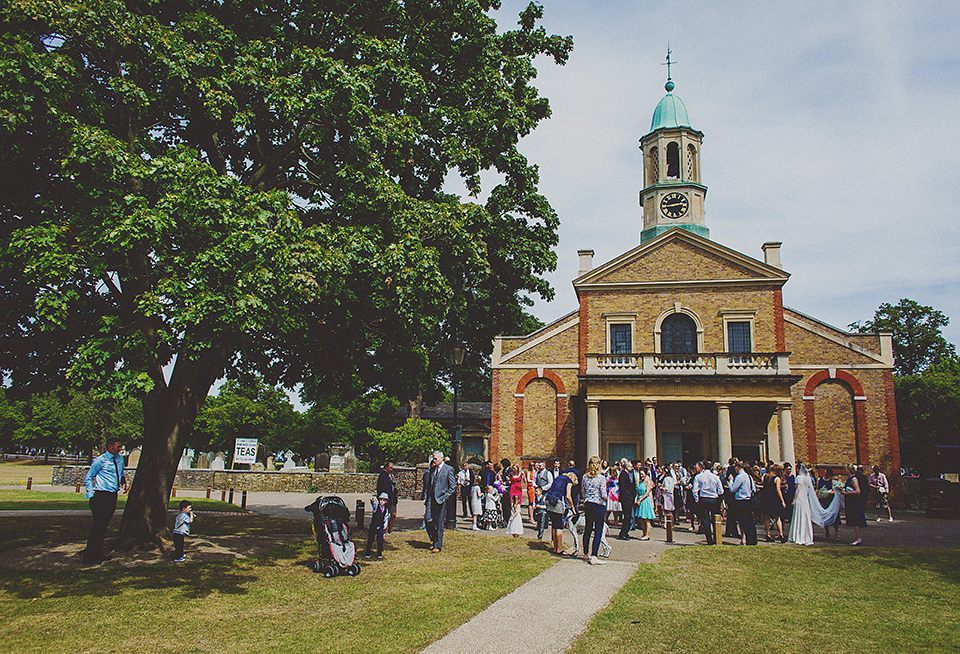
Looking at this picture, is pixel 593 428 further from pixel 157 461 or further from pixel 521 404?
pixel 157 461

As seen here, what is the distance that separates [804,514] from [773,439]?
48.6ft

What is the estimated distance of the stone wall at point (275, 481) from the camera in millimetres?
28641

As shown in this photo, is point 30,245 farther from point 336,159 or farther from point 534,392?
point 534,392

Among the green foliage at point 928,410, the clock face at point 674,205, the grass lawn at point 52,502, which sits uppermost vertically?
the clock face at point 674,205

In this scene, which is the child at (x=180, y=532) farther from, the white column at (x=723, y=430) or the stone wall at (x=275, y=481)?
the white column at (x=723, y=430)

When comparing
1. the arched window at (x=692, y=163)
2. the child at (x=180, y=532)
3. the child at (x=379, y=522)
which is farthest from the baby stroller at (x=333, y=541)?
the arched window at (x=692, y=163)

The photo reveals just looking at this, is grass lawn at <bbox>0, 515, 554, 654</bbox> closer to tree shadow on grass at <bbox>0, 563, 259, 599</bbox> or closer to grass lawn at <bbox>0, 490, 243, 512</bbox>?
tree shadow on grass at <bbox>0, 563, 259, 599</bbox>

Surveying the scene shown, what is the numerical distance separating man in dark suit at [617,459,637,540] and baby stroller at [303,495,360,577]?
22.8 feet

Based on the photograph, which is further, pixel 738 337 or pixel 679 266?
pixel 679 266

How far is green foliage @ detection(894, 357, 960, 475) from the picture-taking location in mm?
42375

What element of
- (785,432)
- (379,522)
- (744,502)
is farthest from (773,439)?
(379,522)

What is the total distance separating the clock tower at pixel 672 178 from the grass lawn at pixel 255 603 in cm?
2837

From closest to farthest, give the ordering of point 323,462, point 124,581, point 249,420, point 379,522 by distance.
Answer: point 124,581 → point 379,522 → point 323,462 → point 249,420

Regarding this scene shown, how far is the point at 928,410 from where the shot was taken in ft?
144
